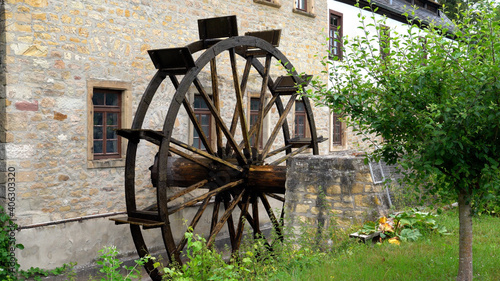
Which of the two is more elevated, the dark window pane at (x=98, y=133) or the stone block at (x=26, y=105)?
the stone block at (x=26, y=105)

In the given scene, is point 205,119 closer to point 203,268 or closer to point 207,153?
point 207,153

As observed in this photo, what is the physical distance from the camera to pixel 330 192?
686 centimetres

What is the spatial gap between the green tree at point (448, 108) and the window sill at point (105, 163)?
4086 millimetres

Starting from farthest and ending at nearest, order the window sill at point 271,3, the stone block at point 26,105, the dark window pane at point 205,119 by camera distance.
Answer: the window sill at point 271,3, the dark window pane at point 205,119, the stone block at point 26,105

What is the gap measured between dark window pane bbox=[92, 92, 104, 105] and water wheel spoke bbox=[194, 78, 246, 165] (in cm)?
175

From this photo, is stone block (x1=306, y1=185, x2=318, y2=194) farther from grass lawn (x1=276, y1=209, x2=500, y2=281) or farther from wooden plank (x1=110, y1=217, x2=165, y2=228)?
wooden plank (x1=110, y1=217, x2=165, y2=228)

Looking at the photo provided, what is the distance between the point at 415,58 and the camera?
4.67 metres

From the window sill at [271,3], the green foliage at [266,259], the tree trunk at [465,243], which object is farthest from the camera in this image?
the window sill at [271,3]

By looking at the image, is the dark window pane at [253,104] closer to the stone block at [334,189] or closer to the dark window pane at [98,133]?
the dark window pane at [98,133]

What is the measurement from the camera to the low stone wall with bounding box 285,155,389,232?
22.1 feet

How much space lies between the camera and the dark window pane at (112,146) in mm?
7973

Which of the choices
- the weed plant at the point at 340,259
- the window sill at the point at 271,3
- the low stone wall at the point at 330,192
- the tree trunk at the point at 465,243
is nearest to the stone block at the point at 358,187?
the low stone wall at the point at 330,192

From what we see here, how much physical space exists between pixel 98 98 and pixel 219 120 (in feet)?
6.84

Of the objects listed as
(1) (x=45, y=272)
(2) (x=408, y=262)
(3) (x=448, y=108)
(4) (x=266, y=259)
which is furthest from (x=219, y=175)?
(3) (x=448, y=108)
